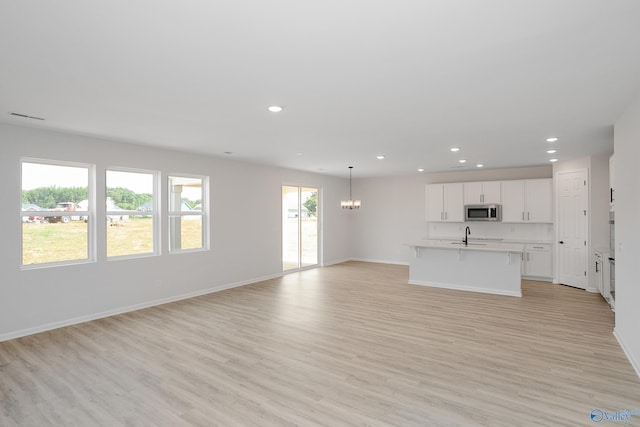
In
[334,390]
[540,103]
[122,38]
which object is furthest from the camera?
[540,103]

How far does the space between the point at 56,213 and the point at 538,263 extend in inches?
356

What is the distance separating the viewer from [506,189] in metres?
8.04

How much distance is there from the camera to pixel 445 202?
8.84 meters

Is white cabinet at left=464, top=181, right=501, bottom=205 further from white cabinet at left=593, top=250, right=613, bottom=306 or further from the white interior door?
white cabinet at left=593, top=250, right=613, bottom=306

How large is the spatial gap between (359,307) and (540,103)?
3.67 meters

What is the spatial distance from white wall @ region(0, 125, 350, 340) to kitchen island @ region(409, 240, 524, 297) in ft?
10.8

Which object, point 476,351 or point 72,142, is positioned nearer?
point 476,351

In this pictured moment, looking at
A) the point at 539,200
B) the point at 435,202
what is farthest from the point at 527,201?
the point at 435,202

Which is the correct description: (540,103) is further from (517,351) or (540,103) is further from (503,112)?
(517,351)

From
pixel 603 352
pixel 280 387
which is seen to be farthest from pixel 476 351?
pixel 280 387

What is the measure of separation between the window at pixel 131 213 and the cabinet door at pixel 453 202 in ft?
22.1

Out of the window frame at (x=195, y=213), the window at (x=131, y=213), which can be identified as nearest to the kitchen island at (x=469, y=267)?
the window frame at (x=195, y=213)

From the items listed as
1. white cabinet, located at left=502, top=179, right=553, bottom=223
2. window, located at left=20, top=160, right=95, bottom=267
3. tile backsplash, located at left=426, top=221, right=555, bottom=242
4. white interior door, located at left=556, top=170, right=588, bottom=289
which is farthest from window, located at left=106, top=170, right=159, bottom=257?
white interior door, located at left=556, top=170, right=588, bottom=289

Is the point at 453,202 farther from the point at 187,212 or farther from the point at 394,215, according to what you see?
the point at 187,212
